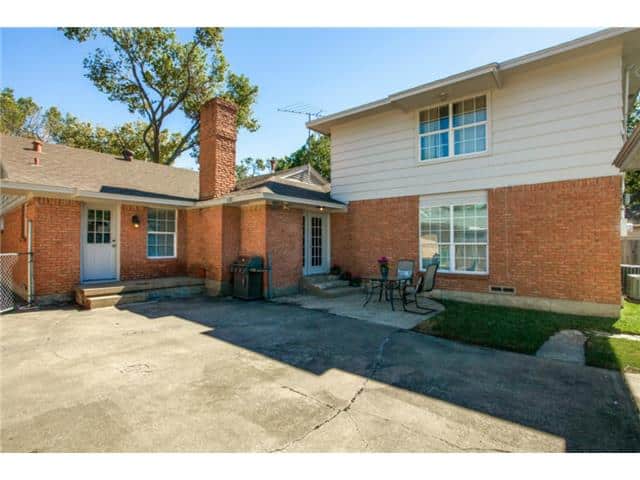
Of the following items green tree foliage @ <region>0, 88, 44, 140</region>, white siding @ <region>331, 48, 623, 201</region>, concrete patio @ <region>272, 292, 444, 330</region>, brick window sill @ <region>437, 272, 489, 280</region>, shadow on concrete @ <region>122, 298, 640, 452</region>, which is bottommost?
shadow on concrete @ <region>122, 298, 640, 452</region>

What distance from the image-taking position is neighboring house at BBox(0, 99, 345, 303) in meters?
8.34

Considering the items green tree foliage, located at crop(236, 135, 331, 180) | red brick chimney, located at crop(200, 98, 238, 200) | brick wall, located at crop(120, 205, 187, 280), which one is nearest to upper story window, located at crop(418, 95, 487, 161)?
red brick chimney, located at crop(200, 98, 238, 200)

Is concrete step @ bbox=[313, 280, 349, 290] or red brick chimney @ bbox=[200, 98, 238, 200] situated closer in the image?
concrete step @ bbox=[313, 280, 349, 290]

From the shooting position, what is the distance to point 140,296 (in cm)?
868

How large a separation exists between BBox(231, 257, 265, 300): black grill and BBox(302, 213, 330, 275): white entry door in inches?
79.0

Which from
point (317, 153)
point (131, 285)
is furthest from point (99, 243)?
point (317, 153)

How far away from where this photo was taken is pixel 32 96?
2662cm

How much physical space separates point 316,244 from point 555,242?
6912 mm

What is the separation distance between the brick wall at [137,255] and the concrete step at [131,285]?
567 millimetres

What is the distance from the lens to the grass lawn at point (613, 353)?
4.11 meters

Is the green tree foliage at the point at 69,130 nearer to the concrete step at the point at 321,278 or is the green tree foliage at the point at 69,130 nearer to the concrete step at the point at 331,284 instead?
the concrete step at the point at 321,278

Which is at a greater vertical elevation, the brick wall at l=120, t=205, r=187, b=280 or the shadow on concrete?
the brick wall at l=120, t=205, r=187, b=280

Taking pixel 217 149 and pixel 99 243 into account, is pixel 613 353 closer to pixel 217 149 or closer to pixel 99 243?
pixel 217 149

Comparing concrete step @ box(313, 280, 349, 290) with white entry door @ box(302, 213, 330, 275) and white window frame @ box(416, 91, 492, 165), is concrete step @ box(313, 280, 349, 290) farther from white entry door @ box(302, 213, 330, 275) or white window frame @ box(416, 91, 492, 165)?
white window frame @ box(416, 91, 492, 165)
